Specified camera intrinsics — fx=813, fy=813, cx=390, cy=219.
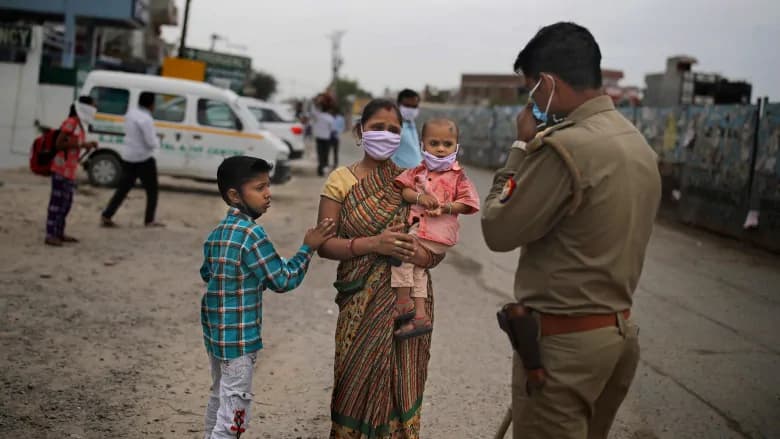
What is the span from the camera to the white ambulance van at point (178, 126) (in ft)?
48.5

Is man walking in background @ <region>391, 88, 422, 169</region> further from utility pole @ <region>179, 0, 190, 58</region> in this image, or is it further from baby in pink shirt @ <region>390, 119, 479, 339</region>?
utility pole @ <region>179, 0, 190, 58</region>

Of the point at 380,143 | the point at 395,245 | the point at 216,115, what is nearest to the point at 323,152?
the point at 216,115

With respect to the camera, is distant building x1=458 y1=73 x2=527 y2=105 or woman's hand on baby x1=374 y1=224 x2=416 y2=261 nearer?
woman's hand on baby x1=374 y1=224 x2=416 y2=261

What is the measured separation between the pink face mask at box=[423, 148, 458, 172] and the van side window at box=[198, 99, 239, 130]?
1263 cm

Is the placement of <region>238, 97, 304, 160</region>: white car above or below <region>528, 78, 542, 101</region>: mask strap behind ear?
below

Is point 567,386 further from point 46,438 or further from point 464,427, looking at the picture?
point 46,438

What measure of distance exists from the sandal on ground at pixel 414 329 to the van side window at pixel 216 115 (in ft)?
41.7

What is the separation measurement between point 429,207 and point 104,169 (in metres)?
12.8

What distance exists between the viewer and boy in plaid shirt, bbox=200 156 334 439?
3.27 m

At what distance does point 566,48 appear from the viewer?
2.54 meters

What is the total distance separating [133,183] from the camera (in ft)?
35.9

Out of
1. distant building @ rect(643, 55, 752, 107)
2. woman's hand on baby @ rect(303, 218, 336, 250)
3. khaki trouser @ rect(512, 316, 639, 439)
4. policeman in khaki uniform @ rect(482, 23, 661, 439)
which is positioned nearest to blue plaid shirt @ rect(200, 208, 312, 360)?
woman's hand on baby @ rect(303, 218, 336, 250)

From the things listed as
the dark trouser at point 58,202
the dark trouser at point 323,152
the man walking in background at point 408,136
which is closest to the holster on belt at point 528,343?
the man walking in background at point 408,136

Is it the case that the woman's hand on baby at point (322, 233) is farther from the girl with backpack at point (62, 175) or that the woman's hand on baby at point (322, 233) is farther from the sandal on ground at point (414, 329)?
the girl with backpack at point (62, 175)
